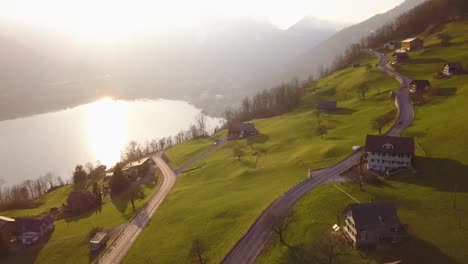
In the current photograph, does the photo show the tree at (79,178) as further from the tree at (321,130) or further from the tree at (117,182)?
the tree at (321,130)

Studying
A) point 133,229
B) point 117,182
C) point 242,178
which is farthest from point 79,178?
point 242,178

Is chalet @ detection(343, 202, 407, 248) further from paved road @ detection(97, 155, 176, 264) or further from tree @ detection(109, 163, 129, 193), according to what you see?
tree @ detection(109, 163, 129, 193)

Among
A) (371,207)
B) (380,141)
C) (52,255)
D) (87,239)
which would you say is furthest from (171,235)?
(380,141)

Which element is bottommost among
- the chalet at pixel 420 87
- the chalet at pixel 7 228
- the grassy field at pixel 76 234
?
the grassy field at pixel 76 234

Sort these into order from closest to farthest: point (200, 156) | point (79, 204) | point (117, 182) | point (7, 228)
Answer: point (7, 228), point (79, 204), point (117, 182), point (200, 156)

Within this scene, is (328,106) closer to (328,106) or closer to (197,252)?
(328,106)

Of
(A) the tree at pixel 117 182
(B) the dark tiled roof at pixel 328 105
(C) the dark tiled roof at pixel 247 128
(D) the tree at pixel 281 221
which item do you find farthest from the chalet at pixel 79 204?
(B) the dark tiled roof at pixel 328 105

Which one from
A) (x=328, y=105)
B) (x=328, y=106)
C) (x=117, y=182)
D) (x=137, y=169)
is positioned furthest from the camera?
(x=328, y=105)
